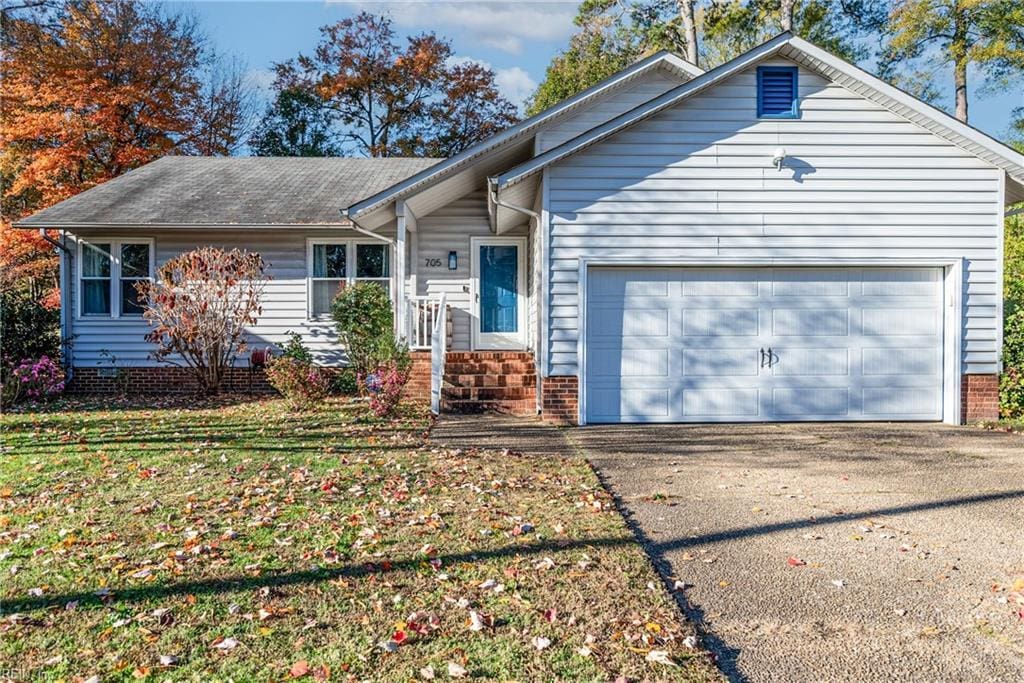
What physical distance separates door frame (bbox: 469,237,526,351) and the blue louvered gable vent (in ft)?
17.1

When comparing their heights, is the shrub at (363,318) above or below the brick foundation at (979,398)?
above

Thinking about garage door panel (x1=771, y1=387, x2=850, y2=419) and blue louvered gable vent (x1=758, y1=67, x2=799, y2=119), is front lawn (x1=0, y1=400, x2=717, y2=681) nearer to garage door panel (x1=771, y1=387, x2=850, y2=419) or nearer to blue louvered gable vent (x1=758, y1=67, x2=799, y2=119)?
garage door panel (x1=771, y1=387, x2=850, y2=419)

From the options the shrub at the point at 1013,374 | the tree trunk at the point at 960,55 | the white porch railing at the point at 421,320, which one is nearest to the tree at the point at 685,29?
the tree trunk at the point at 960,55

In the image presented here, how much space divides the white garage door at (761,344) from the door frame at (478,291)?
13.0 feet

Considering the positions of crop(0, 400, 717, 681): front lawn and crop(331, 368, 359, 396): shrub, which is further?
crop(331, 368, 359, 396): shrub

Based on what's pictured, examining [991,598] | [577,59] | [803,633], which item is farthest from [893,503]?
[577,59]

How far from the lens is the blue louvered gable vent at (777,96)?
33.8 ft

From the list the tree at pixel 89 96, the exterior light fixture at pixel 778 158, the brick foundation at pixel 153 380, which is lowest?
the brick foundation at pixel 153 380

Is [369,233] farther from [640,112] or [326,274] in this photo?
[640,112]

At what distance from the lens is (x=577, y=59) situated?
28078mm

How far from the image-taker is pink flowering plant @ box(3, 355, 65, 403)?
12.6m

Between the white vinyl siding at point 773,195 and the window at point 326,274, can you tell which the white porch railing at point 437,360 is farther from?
the window at point 326,274

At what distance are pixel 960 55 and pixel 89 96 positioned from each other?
25514 millimetres

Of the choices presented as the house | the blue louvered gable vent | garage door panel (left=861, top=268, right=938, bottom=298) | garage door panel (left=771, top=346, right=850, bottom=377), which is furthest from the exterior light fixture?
garage door panel (left=771, top=346, right=850, bottom=377)
